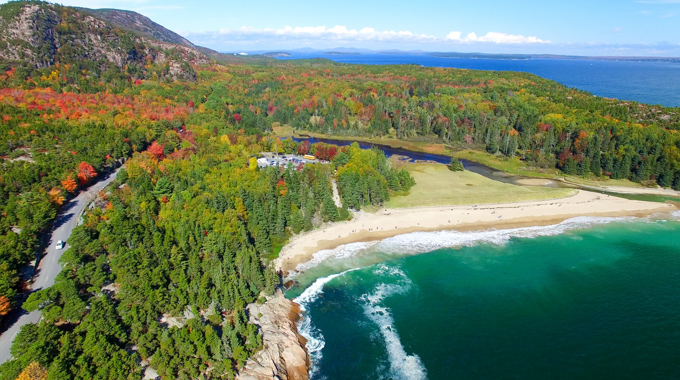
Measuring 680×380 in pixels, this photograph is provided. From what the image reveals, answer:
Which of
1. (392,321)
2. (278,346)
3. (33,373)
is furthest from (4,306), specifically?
(392,321)

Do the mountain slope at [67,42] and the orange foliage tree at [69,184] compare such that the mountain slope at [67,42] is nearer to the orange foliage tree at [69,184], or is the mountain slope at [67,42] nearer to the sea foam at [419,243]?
the orange foliage tree at [69,184]

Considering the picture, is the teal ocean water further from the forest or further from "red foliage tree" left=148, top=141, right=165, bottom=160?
"red foliage tree" left=148, top=141, right=165, bottom=160

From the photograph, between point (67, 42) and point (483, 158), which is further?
point (67, 42)

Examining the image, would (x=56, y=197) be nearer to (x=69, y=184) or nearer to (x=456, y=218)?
(x=69, y=184)

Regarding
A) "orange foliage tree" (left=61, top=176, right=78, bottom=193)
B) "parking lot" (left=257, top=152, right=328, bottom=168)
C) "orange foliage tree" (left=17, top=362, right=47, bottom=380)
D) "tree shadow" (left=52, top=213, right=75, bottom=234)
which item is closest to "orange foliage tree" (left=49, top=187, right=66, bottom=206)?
"orange foliage tree" (left=61, top=176, right=78, bottom=193)

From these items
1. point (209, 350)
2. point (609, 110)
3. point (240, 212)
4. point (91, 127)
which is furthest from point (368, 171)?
point (609, 110)

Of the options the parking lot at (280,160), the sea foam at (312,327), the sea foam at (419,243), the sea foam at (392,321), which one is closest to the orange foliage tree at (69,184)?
the parking lot at (280,160)

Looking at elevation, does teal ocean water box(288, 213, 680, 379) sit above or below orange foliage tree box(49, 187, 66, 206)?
below
